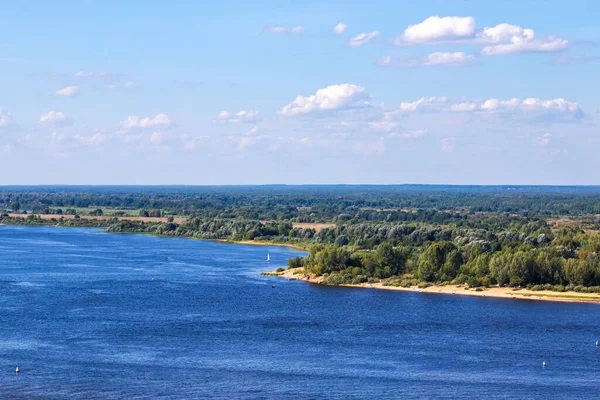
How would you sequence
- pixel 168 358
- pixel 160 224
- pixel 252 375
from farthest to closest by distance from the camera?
pixel 160 224
pixel 168 358
pixel 252 375

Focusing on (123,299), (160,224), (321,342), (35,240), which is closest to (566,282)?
(321,342)

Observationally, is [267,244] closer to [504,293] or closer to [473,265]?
[473,265]

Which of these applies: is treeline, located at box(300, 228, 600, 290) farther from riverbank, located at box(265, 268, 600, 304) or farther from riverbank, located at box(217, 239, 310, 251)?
riverbank, located at box(217, 239, 310, 251)

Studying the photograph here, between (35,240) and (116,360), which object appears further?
(35,240)

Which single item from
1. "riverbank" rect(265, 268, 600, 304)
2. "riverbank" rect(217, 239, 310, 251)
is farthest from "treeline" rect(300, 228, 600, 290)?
A: "riverbank" rect(217, 239, 310, 251)

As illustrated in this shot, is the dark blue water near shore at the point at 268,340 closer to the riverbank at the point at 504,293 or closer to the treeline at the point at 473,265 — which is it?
the riverbank at the point at 504,293

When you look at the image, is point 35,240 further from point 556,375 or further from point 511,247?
point 556,375

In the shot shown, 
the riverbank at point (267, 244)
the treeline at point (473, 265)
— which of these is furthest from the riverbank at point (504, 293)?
the riverbank at point (267, 244)

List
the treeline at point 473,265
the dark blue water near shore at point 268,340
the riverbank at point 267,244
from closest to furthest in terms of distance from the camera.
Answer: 1. the dark blue water near shore at point 268,340
2. the treeline at point 473,265
3. the riverbank at point 267,244

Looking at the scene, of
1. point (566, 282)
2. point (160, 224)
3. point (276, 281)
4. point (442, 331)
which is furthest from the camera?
point (160, 224)
